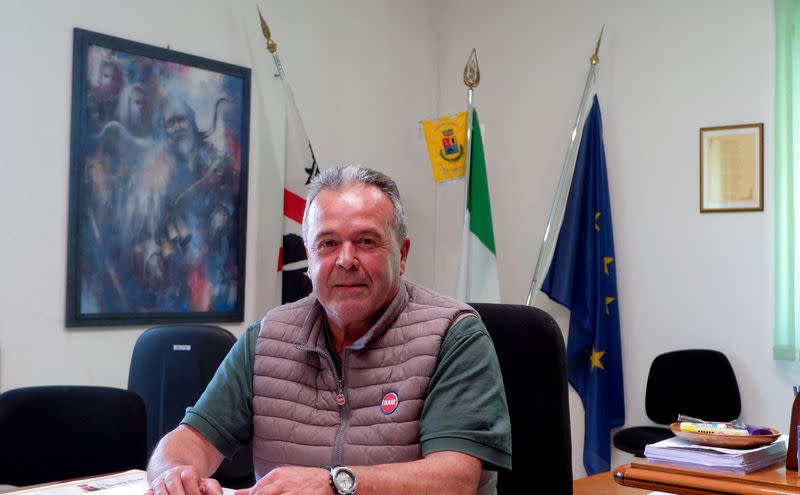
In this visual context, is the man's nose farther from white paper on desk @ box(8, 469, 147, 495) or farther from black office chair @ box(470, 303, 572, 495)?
white paper on desk @ box(8, 469, 147, 495)

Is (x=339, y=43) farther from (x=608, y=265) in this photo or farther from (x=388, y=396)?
(x=388, y=396)

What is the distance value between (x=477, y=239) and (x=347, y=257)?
9.63ft

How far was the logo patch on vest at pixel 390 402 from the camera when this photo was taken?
1.59 meters

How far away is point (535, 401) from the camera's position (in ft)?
5.63

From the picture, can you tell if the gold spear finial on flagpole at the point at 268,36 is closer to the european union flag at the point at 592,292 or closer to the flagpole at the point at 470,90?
the flagpole at the point at 470,90

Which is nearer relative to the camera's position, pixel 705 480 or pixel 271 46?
pixel 705 480

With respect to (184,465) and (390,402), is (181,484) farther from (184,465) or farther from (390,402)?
(390,402)

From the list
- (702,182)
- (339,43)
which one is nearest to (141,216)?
(339,43)

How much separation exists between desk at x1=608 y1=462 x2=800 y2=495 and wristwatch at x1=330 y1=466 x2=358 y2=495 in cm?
78

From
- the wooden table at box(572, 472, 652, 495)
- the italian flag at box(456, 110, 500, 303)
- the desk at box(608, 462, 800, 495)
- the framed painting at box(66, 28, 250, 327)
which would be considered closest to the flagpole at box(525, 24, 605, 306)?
the italian flag at box(456, 110, 500, 303)

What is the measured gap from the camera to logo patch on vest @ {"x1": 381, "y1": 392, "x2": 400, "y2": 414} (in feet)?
5.22

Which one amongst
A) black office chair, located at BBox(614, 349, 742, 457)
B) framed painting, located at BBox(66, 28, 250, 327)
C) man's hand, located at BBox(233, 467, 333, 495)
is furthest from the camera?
black office chair, located at BBox(614, 349, 742, 457)

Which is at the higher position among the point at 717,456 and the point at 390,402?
the point at 390,402

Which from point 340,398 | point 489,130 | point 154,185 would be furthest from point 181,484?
point 489,130
